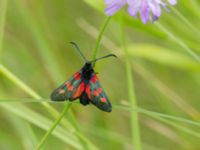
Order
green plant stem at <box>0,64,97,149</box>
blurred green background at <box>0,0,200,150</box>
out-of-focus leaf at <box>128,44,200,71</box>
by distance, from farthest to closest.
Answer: blurred green background at <box>0,0,200,150</box> < out-of-focus leaf at <box>128,44,200,71</box> < green plant stem at <box>0,64,97,149</box>

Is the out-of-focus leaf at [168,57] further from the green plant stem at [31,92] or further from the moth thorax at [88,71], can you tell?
the moth thorax at [88,71]

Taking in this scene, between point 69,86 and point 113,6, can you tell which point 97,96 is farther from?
point 113,6

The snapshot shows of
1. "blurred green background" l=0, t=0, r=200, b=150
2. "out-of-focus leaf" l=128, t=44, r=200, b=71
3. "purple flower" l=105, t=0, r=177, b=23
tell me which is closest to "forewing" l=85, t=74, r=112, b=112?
"purple flower" l=105, t=0, r=177, b=23

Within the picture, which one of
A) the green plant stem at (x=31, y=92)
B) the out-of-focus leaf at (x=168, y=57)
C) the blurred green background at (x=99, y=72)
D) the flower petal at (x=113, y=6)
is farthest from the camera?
the blurred green background at (x=99, y=72)

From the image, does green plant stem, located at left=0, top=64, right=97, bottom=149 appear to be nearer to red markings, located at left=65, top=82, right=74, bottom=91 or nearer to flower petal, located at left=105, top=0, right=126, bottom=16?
red markings, located at left=65, top=82, right=74, bottom=91

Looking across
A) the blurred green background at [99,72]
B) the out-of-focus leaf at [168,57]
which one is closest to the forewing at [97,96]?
the blurred green background at [99,72]
